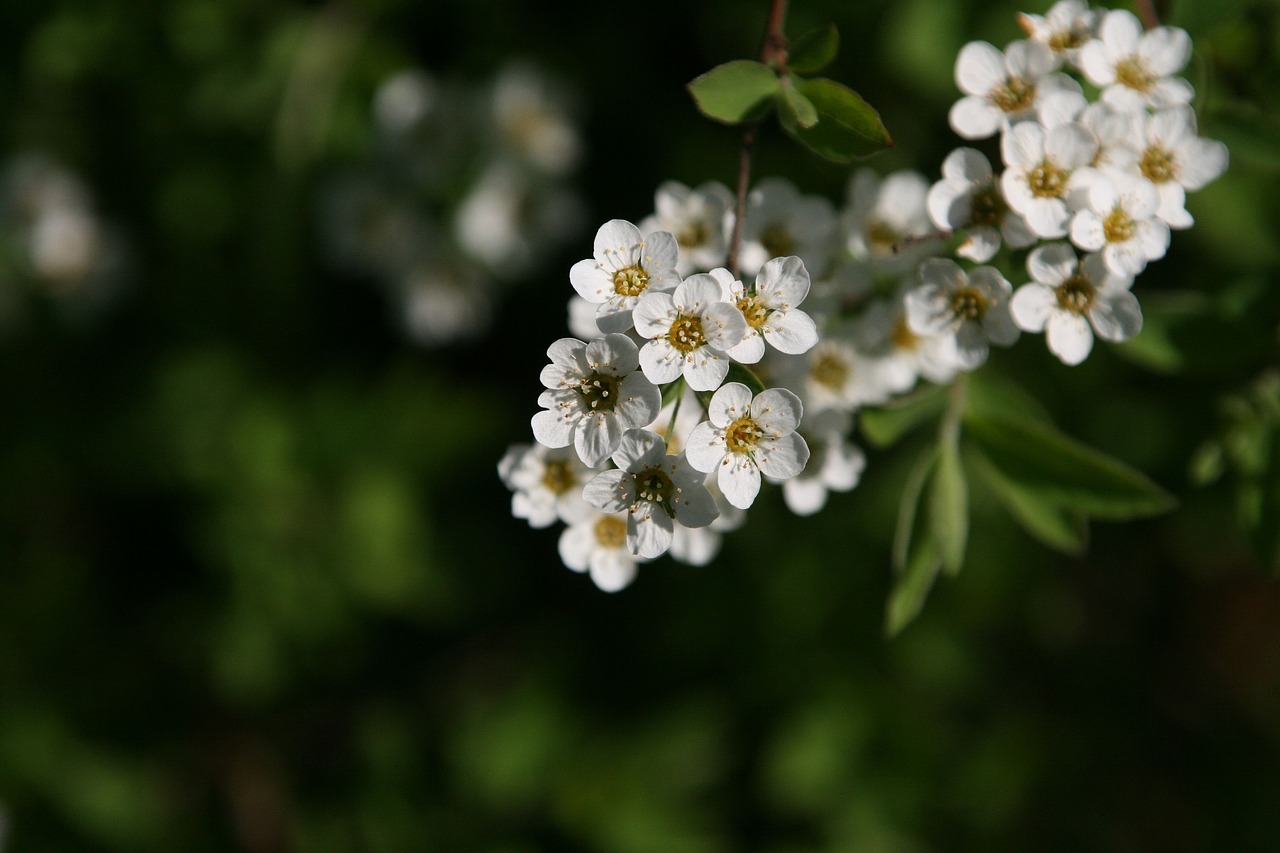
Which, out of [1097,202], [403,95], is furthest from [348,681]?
[1097,202]

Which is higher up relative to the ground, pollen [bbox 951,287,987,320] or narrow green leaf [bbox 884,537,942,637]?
pollen [bbox 951,287,987,320]

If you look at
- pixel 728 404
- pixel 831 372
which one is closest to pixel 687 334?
pixel 728 404

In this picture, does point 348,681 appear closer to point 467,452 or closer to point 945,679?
point 467,452

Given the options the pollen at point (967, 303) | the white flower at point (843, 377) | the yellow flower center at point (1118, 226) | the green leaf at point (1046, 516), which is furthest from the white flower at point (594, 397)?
the green leaf at point (1046, 516)

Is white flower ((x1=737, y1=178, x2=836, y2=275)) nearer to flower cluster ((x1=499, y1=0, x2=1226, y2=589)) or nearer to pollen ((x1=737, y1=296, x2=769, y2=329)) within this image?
flower cluster ((x1=499, y1=0, x2=1226, y2=589))

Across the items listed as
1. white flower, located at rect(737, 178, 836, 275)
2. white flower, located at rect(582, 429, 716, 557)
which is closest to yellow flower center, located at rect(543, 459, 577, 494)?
white flower, located at rect(582, 429, 716, 557)

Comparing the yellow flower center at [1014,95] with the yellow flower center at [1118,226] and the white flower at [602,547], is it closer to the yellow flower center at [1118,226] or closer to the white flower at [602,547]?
the yellow flower center at [1118,226]
